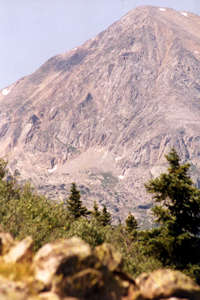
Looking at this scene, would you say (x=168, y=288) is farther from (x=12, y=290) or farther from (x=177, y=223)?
(x=177, y=223)

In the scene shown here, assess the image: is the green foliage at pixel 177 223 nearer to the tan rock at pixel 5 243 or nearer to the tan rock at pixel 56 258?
the tan rock at pixel 56 258

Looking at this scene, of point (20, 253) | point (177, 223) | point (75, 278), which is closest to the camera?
point (75, 278)

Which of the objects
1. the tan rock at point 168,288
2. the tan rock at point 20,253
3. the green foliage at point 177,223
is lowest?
the green foliage at point 177,223

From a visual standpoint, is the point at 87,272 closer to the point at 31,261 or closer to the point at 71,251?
the point at 71,251

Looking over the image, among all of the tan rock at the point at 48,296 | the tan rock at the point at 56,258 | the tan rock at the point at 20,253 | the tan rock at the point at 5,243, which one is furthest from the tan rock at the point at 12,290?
the tan rock at the point at 5,243

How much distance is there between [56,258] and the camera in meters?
10.2

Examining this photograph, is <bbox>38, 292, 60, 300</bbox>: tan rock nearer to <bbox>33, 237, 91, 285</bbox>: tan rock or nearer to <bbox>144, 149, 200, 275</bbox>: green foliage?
<bbox>33, 237, 91, 285</bbox>: tan rock

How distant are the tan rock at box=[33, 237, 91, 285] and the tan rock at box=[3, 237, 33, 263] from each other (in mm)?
883

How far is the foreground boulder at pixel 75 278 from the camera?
9.59m

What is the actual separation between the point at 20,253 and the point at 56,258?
1883mm

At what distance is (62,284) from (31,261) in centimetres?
212

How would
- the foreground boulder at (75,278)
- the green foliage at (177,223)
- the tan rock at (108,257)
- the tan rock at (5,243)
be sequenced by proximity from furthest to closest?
the green foliage at (177,223)
the tan rock at (5,243)
the tan rock at (108,257)
the foreground boulder at (75,278)

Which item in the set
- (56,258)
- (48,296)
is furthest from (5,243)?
(48,296)

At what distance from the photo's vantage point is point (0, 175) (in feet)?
149
